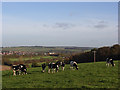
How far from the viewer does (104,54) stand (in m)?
60.5

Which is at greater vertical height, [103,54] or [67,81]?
[67,81]

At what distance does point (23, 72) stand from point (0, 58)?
31064mm

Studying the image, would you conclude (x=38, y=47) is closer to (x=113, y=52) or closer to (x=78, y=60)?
(x=78, y=60)

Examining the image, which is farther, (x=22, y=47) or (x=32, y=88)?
(x=22, y=47)

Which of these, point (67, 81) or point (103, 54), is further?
point (103, 54)

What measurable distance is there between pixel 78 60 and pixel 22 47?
48.7 metres

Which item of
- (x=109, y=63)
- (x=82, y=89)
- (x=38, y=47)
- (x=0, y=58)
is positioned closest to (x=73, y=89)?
(x=82, y=89)

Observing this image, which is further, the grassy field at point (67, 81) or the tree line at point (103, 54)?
the tree line at point (103, 54)

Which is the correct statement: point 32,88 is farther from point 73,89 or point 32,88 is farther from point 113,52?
point 113,52

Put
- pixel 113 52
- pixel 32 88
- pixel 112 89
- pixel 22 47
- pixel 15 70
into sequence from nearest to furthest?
pixel 112 89 → pixel 32 88 → pixel 15 70 → pixel 113 52 → pixel 22 47

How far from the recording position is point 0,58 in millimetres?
50438

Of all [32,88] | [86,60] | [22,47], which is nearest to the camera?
[32,88]

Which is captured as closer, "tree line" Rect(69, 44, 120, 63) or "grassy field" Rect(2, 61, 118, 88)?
"grassy field" Rect(2, 61, 118, 88)

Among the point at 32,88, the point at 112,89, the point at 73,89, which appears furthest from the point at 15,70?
the point at 112,89
